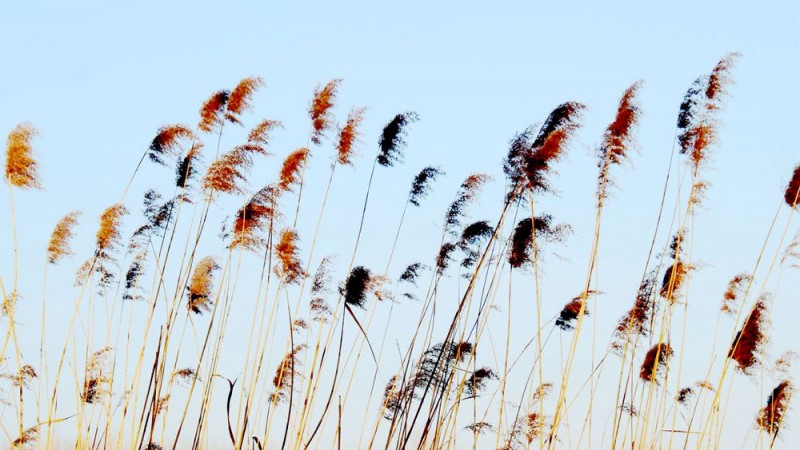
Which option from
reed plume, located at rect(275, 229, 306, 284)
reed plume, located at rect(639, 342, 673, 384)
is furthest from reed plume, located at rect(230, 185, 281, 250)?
reed plume, located at rect(639, 342, 673, 384)

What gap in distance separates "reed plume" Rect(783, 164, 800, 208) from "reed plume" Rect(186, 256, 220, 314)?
3017 mm

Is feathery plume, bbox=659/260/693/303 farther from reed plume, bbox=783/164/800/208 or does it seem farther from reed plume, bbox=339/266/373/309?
reed plume, bbox=339/266/373/309

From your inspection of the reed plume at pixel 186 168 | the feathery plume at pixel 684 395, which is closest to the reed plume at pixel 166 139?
the reed plume at pixel 186 168

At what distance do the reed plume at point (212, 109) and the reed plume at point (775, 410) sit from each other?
3.48m

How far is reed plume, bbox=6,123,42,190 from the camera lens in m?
4.40

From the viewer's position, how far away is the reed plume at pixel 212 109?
4777mm

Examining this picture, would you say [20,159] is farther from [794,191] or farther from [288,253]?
[794,191]

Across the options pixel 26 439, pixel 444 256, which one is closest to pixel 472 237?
pixel 444 256

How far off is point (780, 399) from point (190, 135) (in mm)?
3602

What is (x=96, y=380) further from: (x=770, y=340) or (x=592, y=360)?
(x=770, y=340)

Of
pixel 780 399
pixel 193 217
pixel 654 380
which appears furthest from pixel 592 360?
pixel 193 217

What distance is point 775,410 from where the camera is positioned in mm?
4746

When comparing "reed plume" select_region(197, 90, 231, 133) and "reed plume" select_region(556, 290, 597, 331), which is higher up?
"reed plume" select_region(197, 90, 231, 133)

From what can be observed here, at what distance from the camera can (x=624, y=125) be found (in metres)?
4.18
